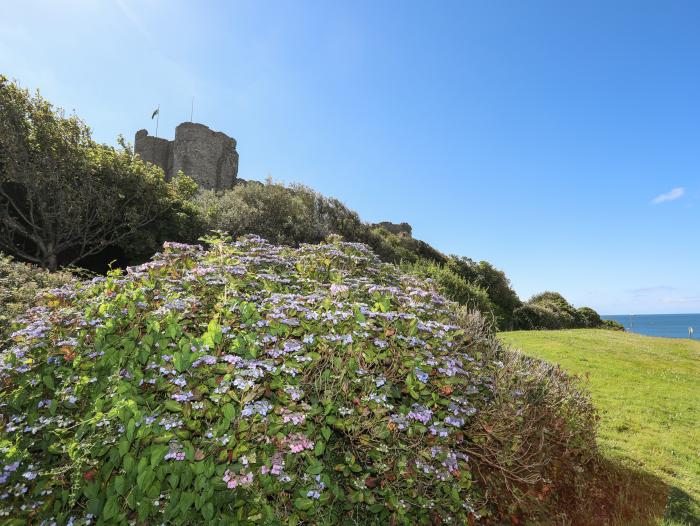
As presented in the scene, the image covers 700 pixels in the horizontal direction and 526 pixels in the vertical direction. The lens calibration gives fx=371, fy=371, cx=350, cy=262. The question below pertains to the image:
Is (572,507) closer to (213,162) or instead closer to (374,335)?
(374,335)

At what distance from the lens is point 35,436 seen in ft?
9.26

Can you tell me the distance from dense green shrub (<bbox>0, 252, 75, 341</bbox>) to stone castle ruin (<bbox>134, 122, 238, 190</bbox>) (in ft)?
91.0

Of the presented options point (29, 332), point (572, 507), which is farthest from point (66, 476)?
point (572, 507)

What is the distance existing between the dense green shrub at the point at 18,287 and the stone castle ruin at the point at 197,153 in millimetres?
27730

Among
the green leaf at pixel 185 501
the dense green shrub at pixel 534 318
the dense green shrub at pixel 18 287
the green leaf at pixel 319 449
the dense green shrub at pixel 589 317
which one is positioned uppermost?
the dense green shrub at pixel 589 317

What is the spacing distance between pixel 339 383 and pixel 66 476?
2035mm

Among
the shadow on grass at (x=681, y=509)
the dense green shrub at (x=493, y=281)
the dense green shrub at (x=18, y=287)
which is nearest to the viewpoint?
the shadow on grass at (x=681, y=509)

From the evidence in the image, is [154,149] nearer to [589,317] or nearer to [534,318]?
[534,318]

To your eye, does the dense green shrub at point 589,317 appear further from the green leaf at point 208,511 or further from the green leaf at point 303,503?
the green leaf at point 208,511

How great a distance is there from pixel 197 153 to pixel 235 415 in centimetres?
3591

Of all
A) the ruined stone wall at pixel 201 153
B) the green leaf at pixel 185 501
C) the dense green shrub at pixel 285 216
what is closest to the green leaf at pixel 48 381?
the green leaf at pixel 185 501

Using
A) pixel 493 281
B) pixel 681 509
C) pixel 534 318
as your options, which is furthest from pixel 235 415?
pixel 534 318

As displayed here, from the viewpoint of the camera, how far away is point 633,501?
13.6 ft

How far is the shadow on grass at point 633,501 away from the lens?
382cm
